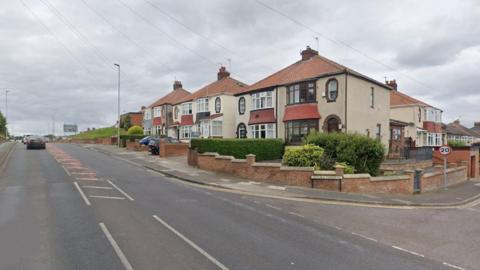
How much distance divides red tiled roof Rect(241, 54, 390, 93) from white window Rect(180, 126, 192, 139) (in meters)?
14.4

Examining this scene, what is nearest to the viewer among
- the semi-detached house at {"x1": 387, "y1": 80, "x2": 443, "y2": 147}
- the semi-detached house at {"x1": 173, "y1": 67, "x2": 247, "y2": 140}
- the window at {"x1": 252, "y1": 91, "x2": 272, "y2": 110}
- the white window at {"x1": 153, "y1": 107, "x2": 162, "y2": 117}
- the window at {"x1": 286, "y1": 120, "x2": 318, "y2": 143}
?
the window at {"x1": 286, "y1": 120, "x2": 318, "y2": 143}

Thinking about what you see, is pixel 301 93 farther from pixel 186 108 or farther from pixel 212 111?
pixel 186 108

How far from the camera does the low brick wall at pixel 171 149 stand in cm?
2892

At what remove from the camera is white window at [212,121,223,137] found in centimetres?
3872

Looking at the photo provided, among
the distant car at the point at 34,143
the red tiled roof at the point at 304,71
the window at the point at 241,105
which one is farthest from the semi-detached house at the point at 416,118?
the distant car at the point at 34,143

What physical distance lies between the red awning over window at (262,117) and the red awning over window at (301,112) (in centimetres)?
177

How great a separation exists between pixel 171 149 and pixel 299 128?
11485 mm

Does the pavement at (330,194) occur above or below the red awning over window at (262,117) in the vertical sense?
below

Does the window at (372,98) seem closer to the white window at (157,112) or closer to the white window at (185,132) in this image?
the white window at (185,132)

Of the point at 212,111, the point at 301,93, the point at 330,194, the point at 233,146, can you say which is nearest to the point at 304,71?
the point at 301,93

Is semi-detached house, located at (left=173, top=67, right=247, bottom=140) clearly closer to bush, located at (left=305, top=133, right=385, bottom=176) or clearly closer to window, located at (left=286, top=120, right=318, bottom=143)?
window, located at (left=286, top=120, right=318, bottom=143)

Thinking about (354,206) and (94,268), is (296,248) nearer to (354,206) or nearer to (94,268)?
(94,268)

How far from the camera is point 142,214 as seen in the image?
9.35 meters

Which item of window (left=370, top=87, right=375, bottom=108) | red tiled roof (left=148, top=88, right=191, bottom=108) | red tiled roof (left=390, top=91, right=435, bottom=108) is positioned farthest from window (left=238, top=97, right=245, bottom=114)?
red tiled roof (left=390, top=91, right=435, bottom=108)
